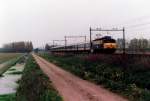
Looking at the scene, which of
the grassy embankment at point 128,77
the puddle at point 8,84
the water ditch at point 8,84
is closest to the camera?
the grassy embankment at point 128,77


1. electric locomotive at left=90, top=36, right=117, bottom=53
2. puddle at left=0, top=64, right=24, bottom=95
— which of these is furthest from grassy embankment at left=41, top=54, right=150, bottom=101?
electric locomotive at left=90, top=36, right=117, bottom=53

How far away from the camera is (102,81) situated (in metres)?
24.8

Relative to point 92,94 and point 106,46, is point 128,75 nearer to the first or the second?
point 92,94

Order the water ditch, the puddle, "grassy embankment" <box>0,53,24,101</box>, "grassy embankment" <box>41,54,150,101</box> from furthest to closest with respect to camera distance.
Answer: the puddle < the water ditch < "grassy embankment" <box>0,53,24,101</box> < "grassy embankment" <box>41,54,150,101</box>

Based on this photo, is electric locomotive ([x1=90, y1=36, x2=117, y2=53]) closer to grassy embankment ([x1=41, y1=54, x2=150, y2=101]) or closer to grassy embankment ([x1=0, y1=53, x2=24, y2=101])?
grassy embankment ([x1=0, y1=53, x2=24, y2=101])

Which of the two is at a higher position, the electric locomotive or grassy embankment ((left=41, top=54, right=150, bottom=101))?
the electric locomotive

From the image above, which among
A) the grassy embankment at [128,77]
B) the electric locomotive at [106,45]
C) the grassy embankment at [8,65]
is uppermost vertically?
the electric locomotive at [106,45]

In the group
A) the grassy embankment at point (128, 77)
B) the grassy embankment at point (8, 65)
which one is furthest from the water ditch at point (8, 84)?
the grassy embankment at point (128, 77)

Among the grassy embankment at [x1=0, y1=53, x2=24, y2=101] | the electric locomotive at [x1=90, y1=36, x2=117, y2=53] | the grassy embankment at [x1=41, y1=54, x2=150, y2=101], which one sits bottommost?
the grassy embankment at [x1=0, y1=53, x2=24, y2=101]

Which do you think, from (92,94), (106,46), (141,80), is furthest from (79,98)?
(106,46)

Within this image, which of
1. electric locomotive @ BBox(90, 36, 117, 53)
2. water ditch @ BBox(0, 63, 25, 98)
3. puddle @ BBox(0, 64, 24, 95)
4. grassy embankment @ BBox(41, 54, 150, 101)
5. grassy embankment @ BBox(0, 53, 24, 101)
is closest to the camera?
grassy embankment @ BBox(41, 54, 150, 101)

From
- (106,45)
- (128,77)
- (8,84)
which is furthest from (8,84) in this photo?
(106,45)

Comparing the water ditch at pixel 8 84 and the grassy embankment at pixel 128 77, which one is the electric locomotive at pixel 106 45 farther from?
the grassy embankment at pixel 128 77

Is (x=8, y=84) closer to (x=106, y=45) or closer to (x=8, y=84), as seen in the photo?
(x=8, y=84)
